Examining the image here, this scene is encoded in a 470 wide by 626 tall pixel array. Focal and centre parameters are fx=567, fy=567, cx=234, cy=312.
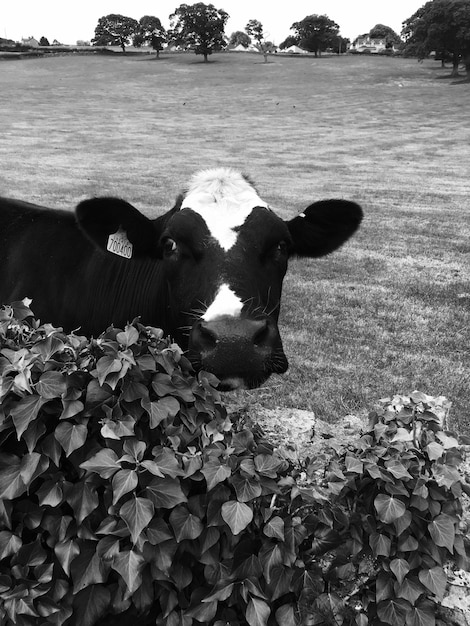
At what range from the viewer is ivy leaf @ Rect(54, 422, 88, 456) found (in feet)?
6.60

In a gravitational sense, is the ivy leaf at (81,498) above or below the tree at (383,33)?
above

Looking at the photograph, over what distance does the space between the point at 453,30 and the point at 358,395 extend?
197ft

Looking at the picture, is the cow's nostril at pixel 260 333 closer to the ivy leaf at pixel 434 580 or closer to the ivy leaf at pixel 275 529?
the ivy leaf at pixel 275 529

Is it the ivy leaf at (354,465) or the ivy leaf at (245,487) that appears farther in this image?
the ivy leaf at (354,465)

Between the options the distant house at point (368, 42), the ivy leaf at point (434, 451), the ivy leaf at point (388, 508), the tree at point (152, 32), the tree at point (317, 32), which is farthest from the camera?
the distant house at point (368, 42)

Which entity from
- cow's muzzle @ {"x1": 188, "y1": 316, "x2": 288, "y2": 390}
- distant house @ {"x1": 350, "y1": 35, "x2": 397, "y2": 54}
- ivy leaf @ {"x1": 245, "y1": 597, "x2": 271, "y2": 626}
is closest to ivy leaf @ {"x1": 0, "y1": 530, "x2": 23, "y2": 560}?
ivy leaf @ {"x1": 245, "y1": 597, "x2": 271, "y2": 626}

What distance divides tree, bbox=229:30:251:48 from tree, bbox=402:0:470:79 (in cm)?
8830

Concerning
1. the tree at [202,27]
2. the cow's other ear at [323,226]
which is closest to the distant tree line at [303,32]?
the tree at [202,27]

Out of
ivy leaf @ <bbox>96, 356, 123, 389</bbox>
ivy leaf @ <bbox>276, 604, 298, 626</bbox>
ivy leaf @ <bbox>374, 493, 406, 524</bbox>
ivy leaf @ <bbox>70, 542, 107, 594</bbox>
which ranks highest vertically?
ivy leaf @ <bbox>96, 356, 123, 389</bbox>

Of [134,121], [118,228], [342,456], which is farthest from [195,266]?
[134,121]

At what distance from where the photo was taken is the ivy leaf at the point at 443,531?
2191 millimetres

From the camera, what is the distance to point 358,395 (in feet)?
17.6

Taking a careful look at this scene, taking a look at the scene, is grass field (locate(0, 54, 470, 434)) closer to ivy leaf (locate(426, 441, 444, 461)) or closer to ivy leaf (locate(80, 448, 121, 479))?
ivy leaf (locate(426, 441, 444, 461))

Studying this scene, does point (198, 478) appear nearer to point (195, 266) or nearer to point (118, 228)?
point (195, 266)
